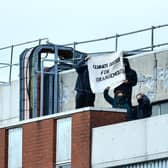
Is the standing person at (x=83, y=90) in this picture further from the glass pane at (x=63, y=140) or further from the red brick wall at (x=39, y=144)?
the red brick wall at (x=39, y=144)

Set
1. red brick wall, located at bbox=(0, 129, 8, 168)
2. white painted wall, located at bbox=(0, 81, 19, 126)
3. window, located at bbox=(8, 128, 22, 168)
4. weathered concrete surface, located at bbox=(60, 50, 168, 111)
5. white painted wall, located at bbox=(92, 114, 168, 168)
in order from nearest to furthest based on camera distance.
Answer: white painted wall, located at bbox=(92, 114, 168, 168) → window, located at bbox=(8, 128, 22, 168) → red brick wall, located at bbox=(0, 129, 8, 168) → weathered concrete surface, located at bbox=(60, 50, 168, 111) → white painted wall, located at bbox=(0, 81, 19, 126)

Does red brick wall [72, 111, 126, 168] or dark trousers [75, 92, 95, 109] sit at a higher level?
dark trousers [75, 92, 95, 109]

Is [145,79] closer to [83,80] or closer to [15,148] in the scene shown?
[83,80]

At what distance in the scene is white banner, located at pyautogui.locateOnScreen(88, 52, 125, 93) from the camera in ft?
120

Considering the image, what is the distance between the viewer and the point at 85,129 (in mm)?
35531

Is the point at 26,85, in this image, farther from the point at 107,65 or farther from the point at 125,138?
the point at 125,138

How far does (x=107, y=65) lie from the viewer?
3725 cm

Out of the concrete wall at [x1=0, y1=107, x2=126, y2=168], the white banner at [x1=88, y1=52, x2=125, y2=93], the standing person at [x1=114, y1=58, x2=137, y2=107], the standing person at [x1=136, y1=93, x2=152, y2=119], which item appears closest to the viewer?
the standing person at [x1=136, y1=93, x2=152, y2=119]

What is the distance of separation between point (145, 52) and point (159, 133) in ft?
23.6

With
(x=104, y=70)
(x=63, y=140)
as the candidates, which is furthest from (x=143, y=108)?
(x=104, y=70)

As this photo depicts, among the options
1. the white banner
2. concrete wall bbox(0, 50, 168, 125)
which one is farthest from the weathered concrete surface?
the white banner

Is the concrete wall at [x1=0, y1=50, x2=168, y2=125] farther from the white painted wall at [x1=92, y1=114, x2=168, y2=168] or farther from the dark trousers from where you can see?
the white painted wall at [x1=92, y1=114, x2=168, y2=168]

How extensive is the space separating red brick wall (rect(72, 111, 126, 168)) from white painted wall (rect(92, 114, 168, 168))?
24cm

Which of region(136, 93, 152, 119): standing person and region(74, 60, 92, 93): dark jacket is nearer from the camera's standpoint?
region(136, 93, 152, 119): standing person
